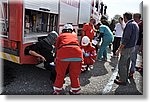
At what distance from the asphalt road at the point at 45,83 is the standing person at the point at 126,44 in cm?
18

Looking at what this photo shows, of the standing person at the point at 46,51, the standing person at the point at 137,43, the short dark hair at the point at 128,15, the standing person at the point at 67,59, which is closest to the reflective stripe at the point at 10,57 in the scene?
the standing person at the point at 46,51

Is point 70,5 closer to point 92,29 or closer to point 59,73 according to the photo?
point 92,29

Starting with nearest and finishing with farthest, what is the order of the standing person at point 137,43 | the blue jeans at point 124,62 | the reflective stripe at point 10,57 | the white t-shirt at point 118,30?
the reflective stripe at point 10,57, the blue jeans at point 124,62, the standing person at point 137,43, the white t-shirt at point 118,30

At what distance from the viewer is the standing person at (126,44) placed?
3066 millimetres

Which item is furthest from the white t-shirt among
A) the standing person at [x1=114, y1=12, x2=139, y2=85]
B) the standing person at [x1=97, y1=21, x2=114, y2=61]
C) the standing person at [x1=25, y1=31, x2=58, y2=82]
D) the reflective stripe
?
the reflective stripe

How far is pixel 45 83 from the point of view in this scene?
3.17m

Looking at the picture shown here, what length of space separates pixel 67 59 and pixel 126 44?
3.00 ft

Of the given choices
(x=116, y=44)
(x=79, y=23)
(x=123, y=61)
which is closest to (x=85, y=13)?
(x=79, y=23)

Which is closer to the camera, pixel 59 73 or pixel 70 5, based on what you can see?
pixel 59 73

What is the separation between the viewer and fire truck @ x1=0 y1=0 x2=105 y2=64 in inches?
109

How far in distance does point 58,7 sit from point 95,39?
5.05 ft

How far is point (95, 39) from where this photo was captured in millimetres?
4766

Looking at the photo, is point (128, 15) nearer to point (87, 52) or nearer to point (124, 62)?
point (124, 62)

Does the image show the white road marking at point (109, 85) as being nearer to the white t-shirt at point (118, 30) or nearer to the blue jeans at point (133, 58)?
the blue jeans at point (133, 58)
